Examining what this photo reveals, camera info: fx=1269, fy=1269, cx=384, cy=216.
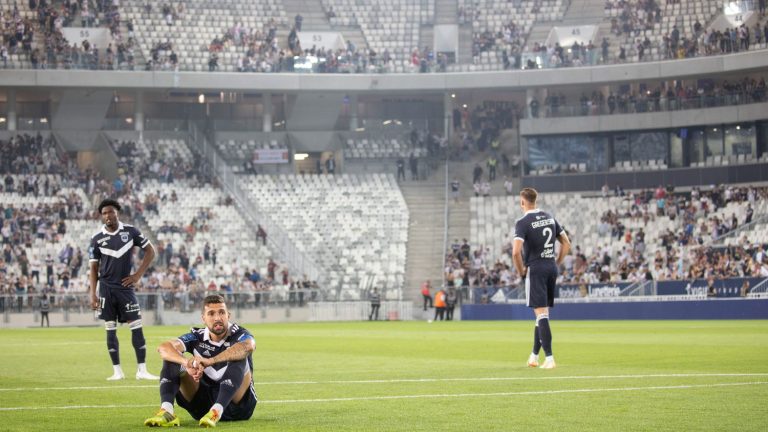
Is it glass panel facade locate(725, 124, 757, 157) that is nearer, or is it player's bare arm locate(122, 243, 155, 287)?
player's bare arm locate(122, 243, 155, 287)

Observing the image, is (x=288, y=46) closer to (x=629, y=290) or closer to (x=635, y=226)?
(x=635, y=226)

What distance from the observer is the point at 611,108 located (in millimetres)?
68500

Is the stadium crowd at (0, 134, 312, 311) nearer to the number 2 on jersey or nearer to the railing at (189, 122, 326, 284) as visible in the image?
the railing at (189, 122, 326, 284)

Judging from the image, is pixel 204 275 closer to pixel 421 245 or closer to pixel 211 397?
pixel 421 245

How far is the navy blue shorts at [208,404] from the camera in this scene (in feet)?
36.0

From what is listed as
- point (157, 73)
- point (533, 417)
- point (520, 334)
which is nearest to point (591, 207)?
point (157, 73)

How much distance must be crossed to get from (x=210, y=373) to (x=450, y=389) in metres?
4.08

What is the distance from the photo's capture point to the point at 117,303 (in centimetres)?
1758

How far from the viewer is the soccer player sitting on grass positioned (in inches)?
416

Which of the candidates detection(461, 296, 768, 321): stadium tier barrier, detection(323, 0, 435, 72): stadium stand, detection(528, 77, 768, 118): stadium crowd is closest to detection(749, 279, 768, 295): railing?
detection(461, 296, 768, 321): stadium tier barrier

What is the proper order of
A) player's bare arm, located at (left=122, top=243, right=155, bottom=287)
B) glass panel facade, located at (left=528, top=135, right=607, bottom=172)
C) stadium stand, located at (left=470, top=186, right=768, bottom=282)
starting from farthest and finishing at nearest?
glass panel facade, located at (left=528, top=135, right=607, bottom=172) < stadium stand, located at (left=470, top=186, right=768, bottom=282) < player's bare arm, located at (left=122, top=243, right=155, bottom=287)

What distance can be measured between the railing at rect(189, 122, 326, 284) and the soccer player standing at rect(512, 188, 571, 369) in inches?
1595

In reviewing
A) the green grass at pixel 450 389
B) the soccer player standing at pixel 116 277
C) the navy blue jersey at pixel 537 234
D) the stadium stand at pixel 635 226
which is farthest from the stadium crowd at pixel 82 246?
the navy blue jersey at pixel 537 234

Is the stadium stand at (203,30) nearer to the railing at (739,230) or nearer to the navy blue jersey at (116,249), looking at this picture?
the railing at (739,230)
